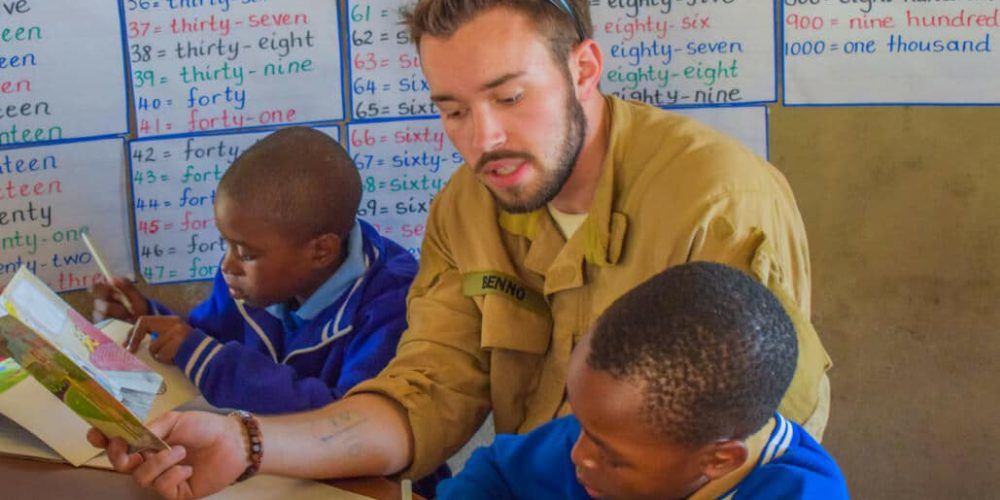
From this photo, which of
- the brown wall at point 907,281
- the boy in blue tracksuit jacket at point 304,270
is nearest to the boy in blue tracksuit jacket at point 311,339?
the boy in blue tracksuit jacket at point 304,270

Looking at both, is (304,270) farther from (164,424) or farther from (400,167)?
(164,424)

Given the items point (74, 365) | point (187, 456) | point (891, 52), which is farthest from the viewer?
point (891, 52)

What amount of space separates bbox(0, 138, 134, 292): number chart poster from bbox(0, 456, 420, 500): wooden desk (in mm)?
989

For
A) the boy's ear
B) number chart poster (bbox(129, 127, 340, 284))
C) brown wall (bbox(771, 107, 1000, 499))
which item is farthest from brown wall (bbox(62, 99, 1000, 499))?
number chart poster (bbox(129, 127, 340, 284))

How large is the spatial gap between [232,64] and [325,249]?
1.99ft

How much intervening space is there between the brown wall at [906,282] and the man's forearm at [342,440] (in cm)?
108

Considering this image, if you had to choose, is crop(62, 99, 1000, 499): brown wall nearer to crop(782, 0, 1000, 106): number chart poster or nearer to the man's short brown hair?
crop(782, 0, 1000, 106): number chart poster

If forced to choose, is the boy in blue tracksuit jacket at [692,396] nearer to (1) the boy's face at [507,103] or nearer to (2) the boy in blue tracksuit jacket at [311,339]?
(1) the boy's face at [507,103]

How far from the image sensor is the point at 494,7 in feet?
4.95

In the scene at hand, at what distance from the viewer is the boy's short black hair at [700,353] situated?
1.03 meters

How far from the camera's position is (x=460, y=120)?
60.9 inches

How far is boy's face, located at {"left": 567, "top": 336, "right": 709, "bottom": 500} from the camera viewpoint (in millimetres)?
1051

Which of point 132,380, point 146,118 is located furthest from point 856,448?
point 146,118

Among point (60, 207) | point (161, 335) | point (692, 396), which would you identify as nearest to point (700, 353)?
point (692, 396)
